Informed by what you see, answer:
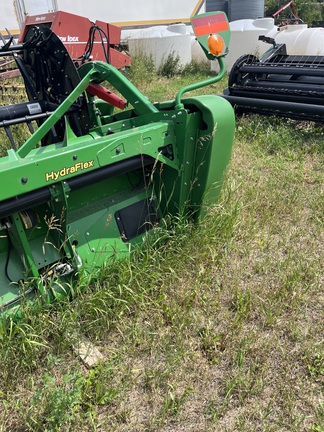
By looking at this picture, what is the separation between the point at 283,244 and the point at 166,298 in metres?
1.04

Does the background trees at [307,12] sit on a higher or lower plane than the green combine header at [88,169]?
lower

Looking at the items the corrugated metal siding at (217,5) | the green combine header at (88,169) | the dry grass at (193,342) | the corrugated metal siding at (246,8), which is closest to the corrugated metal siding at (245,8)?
the corrugated metal siding at (246,8)

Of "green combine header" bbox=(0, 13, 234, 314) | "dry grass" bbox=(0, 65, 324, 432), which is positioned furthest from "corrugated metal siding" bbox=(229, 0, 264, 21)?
"dry grass" bbox=(0, 65, 324, 432)

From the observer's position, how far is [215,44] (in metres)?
2.41

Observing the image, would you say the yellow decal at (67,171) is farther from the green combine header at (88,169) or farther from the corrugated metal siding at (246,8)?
the corrugated metal siding at (246,8)

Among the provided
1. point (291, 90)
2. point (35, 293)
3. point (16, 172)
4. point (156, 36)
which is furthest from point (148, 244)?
point (156, 36)

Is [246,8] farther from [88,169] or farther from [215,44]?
[88,169]

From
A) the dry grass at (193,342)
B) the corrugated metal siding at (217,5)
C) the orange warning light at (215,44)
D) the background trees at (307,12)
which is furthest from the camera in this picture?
the background trees at (307,12)

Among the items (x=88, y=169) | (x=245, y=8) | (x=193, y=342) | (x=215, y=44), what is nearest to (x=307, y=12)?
(x=245, y=8)

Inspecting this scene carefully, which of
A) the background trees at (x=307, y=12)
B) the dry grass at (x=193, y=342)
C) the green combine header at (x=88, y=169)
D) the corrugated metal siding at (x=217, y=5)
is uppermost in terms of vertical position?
the green combine header at (x=88, y=169)

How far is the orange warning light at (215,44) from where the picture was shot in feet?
7.91

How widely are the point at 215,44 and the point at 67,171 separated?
1.24 meters

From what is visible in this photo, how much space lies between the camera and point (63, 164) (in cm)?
199

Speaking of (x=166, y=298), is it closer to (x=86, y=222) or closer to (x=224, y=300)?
(x=224, y=300)
